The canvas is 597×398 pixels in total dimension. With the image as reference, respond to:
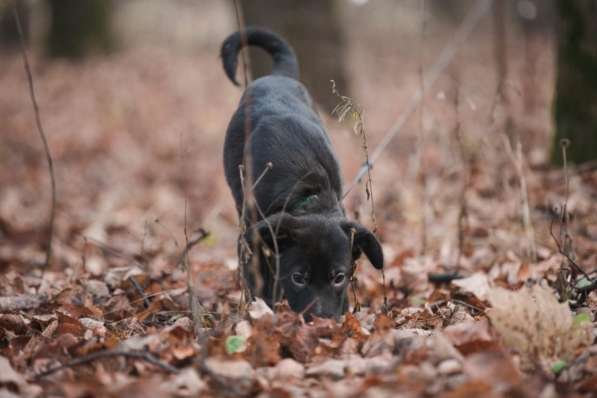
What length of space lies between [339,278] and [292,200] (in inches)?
24.1

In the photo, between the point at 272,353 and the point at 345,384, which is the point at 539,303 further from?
the point at 272,353

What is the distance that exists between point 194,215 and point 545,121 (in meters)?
6.18

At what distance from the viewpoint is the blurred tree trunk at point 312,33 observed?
10.4 m

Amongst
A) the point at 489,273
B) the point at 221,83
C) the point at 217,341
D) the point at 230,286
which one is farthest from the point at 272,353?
the point at 221,83

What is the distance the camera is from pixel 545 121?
11.2 metres

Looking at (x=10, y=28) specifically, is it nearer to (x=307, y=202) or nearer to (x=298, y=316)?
(x=307, y=202)

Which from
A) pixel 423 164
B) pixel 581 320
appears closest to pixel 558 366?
pixel 581 320

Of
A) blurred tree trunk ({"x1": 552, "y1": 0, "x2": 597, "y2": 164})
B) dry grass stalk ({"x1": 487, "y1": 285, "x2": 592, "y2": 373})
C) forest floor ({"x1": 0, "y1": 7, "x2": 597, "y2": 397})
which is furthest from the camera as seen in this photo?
blurred tree trunk ({"x1": 552, "y1": 0, "x2": 597, "y2": 164})

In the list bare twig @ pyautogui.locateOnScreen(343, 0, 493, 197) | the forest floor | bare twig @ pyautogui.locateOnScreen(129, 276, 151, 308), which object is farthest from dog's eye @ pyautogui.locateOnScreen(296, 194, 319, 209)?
bare twig @ pyautogui.locateOnScreen(129, 276, 151, 308)

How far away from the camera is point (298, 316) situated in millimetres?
3062

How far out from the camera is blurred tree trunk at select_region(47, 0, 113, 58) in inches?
681

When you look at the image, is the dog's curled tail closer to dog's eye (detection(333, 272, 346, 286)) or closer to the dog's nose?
dog's eye (detection(333, 272, 346, 286))

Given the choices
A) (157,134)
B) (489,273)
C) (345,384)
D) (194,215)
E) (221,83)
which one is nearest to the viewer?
(345,384)

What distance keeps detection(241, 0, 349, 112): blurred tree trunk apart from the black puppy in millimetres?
5132
